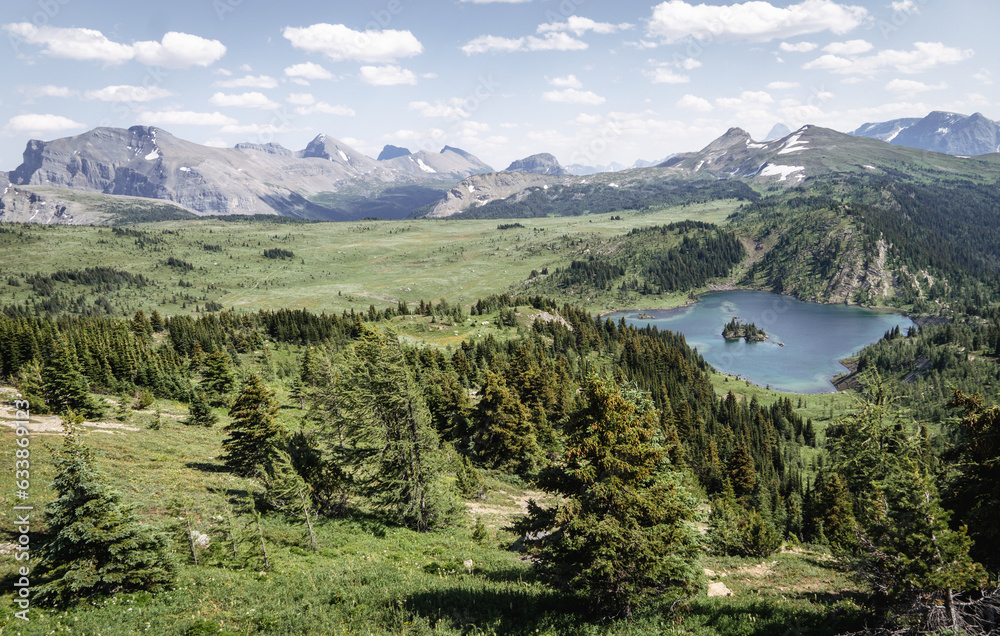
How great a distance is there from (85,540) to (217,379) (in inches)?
2251

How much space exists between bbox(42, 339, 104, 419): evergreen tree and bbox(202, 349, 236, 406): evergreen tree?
64.5 ft

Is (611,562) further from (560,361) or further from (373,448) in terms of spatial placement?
(560,361)

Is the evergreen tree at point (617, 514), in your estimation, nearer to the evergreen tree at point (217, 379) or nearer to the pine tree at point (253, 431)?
the pine tree at point (253, 431)

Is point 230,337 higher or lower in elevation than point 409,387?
lower

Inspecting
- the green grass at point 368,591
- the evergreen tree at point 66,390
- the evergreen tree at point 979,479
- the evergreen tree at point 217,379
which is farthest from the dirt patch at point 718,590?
the evergreen tree at point 217,379

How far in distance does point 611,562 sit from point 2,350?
263ft

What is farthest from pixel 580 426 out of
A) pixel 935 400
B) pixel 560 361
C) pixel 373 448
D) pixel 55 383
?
pixel 935 400

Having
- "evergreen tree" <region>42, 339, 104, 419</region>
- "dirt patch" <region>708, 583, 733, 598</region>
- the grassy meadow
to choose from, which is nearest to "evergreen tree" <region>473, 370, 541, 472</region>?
the grassy meadow

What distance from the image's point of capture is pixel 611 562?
1570 centimetres

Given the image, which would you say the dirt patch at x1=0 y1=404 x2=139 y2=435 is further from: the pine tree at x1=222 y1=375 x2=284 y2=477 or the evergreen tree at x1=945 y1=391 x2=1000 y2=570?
the evergreen tree at x1=945 y1=391 x2=1000 y2=570

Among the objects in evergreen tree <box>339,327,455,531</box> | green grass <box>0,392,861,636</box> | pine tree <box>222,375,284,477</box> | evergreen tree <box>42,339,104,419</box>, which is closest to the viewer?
green grass <box>0,392,861,636</box>

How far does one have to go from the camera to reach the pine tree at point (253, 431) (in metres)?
35.0

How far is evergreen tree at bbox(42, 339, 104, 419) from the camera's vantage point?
42469mm

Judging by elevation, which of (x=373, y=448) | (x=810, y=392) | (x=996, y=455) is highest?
(x=996, y=455)
